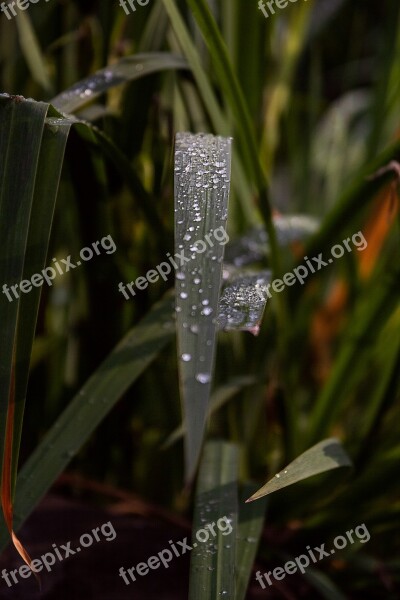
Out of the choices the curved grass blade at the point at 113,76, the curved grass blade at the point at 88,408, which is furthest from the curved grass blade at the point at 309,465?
the curved grass blade at the point at 113,76

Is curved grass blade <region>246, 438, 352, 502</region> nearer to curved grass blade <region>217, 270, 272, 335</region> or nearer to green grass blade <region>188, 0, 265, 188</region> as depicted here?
curved grass blade <region>217, 270, 272, 335</region>
